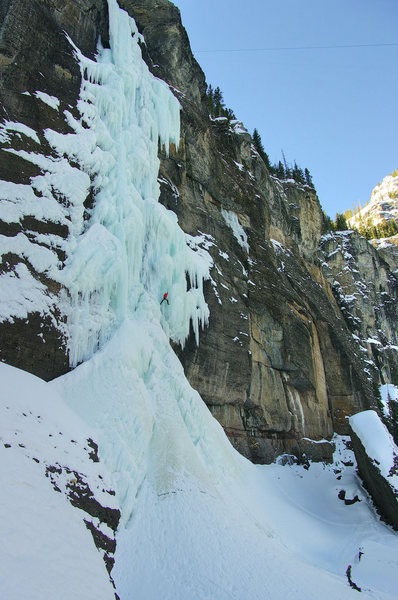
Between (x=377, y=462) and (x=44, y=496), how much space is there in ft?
38.9

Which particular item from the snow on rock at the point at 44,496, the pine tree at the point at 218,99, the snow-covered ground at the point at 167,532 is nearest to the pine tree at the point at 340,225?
the pine tree at the point at 218,99

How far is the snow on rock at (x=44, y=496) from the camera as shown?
4332 mm

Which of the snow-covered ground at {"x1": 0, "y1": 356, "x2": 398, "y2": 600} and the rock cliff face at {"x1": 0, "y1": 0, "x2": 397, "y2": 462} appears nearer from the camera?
the snow-covered ground at {"x1": 0, "y1": 356, "x2": 398, "y2": 600}

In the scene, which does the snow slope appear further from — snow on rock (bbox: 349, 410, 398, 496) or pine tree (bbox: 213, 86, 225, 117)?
pine tree (bbox: 213, 86, 225, 117)

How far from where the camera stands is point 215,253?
17.1m

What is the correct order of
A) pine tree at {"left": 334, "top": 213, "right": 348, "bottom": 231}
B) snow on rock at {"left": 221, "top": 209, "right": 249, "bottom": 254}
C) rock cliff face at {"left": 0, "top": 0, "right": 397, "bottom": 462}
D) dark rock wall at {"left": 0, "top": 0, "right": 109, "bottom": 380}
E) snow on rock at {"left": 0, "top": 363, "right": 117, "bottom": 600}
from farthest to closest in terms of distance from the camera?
pine tree at {"left": 334, "top": 213, "right": 348, "bottom": 231} → snow on rock at {"left": 221, "top": 209, "right": 249, "bottom": 254} → rock cliff face at {"left": 0, "top": 0, "right": 397, "bottom": 462} → dark rock wall at {"left": 0, "top": 0, "right": 109, "bottom": 380} → snow on rock at {"left": 0, "top": 363, "right": 117, "bottom": 600}

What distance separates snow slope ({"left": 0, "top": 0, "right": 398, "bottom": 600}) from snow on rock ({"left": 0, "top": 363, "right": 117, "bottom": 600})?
6 centimetres

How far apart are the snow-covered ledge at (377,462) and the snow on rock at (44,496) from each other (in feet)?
32.1

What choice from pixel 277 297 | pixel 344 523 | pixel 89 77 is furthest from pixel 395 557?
pixel 89 77

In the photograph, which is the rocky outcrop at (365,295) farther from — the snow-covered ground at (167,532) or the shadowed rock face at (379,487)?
the snow-covered ground at (167,532)

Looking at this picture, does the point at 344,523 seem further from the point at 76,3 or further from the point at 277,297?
the point at 76,3

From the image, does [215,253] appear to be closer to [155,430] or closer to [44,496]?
[155,430]

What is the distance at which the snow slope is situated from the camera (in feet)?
24.4

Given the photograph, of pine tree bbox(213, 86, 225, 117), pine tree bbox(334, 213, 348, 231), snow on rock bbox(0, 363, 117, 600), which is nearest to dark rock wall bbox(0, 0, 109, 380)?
snow on rock bbox(0, 363, 117, 600)
